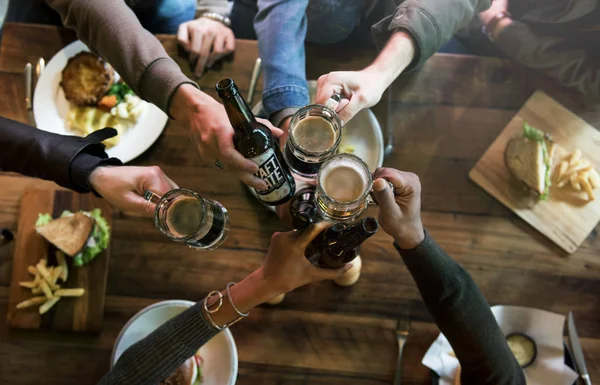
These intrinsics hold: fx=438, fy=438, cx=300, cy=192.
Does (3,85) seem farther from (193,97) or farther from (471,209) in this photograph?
(471,209)

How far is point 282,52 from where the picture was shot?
1207 mm

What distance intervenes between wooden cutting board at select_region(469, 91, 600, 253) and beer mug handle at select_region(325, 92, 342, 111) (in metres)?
0.52

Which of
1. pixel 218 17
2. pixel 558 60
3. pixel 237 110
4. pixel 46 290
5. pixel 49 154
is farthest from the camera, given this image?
pixel 218 17

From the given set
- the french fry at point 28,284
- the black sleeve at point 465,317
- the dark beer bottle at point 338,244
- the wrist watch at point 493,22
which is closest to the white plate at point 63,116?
the french fry at point 28,284

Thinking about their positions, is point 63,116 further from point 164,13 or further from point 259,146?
point 259,146

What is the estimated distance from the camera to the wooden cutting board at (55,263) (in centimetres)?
117

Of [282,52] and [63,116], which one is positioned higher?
[282,52]

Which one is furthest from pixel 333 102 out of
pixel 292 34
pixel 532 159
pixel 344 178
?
pixel 532 159

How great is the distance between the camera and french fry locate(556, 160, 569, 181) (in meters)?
1.22

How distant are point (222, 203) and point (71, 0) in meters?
0.65

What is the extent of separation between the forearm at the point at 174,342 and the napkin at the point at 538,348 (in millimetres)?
482

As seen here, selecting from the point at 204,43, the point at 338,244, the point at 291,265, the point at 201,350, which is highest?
the point at 204,43

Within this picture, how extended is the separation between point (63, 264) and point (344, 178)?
824 millimetres

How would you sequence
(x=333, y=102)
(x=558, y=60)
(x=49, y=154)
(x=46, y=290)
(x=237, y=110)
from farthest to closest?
1. (x=558, y=60)
2. (x=46, y=290)
3. (x=49, y=154)
4. (x=333, y=102)
5. (x=237, y=110)
